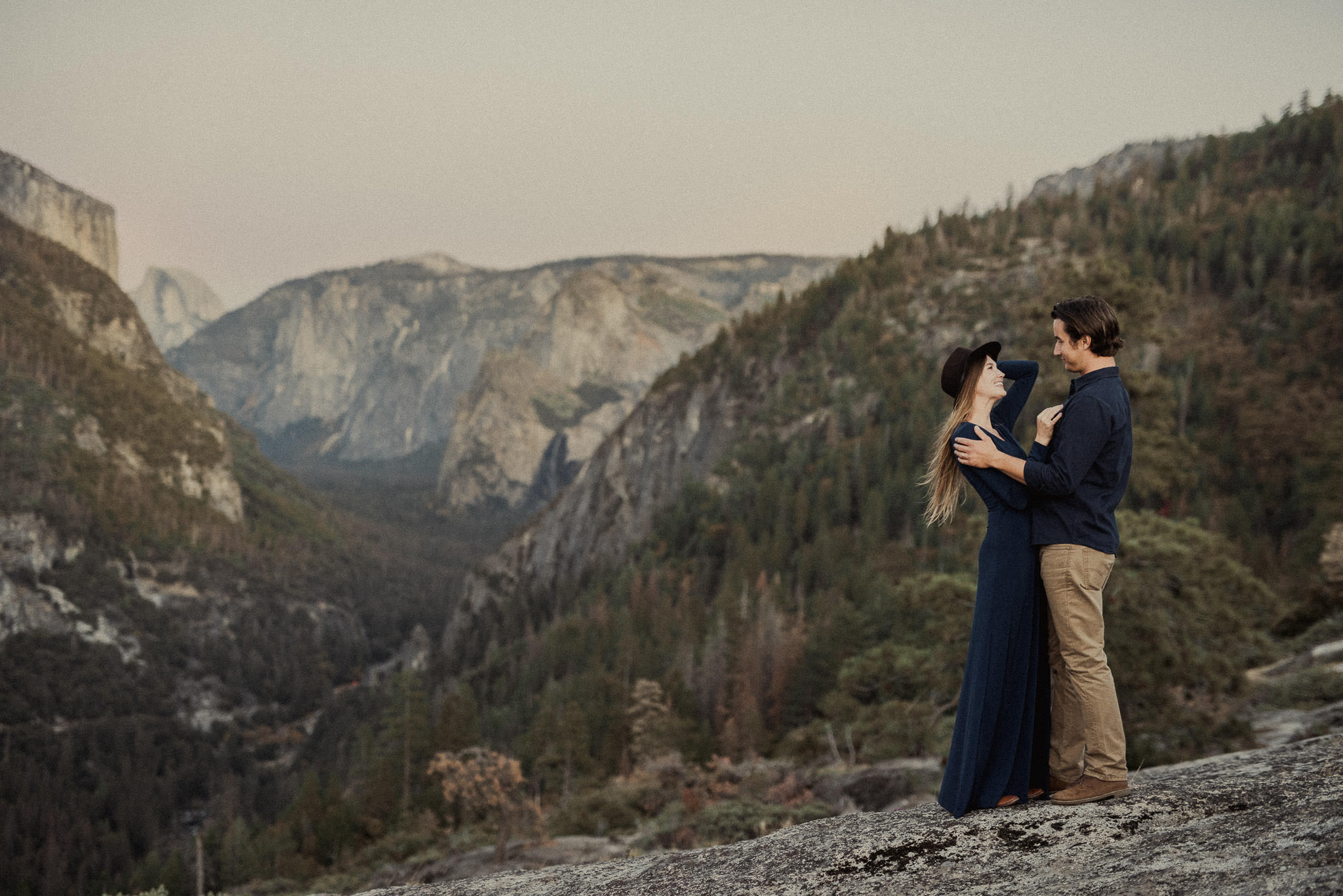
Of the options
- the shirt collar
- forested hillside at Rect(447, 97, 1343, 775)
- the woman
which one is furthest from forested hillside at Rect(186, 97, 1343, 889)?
the shirt collar

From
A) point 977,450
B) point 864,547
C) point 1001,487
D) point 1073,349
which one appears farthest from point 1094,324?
point 864,547

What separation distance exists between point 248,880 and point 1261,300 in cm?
9807

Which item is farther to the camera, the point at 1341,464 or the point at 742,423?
the point at 742,423

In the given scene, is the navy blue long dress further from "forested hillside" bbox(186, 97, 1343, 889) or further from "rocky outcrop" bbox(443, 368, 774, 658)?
"rocky outcrop" bbox(443, 368, 774, 658)

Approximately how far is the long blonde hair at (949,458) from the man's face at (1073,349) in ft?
1.76

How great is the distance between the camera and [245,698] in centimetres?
16525

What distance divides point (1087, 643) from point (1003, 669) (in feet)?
1.81

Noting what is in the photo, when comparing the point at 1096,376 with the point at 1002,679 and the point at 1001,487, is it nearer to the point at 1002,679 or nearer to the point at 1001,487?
the point at 1001,487

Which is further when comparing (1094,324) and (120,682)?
(120,682)

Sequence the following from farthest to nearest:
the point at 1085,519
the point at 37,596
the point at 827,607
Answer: the point at 37,596, the point at 827,607, the point at 1085,519

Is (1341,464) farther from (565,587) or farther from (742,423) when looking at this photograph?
(565,587)

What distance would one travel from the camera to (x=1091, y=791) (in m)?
5.34

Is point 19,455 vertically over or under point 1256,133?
under

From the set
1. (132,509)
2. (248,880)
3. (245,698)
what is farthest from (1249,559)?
(132,509)
